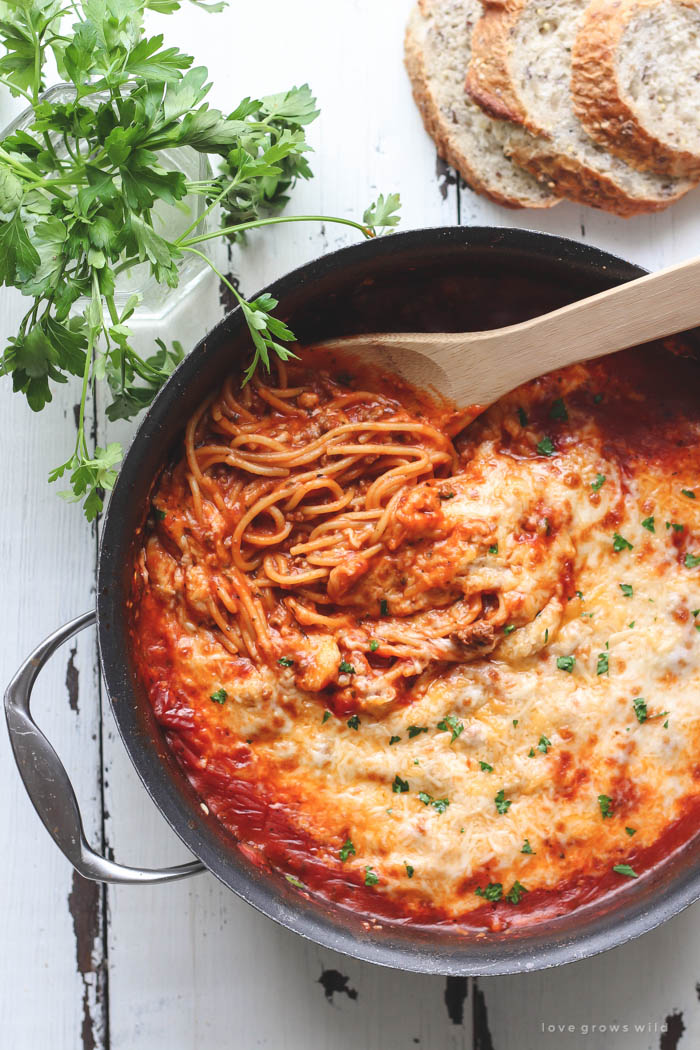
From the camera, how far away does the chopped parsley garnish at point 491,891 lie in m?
2.66

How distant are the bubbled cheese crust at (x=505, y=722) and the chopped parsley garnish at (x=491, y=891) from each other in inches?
0.5

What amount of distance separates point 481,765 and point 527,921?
49 cm

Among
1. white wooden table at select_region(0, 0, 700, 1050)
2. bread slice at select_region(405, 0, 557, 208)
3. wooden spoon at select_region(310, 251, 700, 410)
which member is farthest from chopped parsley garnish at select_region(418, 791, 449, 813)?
bread slice at select_region(405, 0, 557, 208)

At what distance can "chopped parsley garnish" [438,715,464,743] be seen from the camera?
2672 mm

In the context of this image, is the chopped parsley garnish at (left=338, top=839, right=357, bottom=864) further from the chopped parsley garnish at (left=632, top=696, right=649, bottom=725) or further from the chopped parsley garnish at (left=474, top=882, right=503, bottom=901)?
the chopped parsley garnish at (left=632, top=696, right=649, bottom=725)

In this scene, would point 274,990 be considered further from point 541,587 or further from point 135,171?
point 135,171

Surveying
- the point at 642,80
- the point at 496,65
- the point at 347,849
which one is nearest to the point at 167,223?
the point at 496,65

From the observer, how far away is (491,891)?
2656 mm

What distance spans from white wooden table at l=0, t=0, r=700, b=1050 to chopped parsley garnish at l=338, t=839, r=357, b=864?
2.07 feet

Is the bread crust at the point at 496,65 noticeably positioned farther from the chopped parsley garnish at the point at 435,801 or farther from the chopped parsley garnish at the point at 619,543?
the chopped parsley garnish at the point at 435,801

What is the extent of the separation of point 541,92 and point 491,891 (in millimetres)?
2527

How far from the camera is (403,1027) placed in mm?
3092

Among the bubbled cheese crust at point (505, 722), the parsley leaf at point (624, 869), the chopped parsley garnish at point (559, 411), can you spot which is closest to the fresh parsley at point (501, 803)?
the bubbled cheese crust at point (505, 722)

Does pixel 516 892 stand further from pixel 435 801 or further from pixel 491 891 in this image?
pixel 435 801
